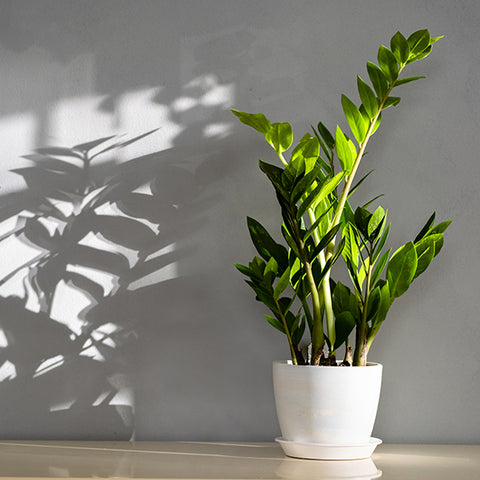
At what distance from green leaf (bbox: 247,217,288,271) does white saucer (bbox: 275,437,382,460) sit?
0.34 meters

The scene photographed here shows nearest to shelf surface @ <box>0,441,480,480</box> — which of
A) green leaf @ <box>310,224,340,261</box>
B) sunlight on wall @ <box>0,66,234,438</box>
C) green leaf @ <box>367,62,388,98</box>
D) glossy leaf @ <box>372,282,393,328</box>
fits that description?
sunlight on wall @ <box>0,66,234,438</box>

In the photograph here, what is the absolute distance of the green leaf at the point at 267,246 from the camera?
1.23m

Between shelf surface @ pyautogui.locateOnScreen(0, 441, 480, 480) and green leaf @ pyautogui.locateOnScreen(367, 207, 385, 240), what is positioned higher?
green leaf @ pyautogui.locateOnScreen(367, 207, 385, 240)

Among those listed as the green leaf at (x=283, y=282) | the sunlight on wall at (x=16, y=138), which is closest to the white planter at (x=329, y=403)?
the green leaf at (x=283, y=282)

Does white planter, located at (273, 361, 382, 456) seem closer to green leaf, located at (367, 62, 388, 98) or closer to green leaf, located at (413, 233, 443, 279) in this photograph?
green leaf, located at (413, 233, 443, 279)

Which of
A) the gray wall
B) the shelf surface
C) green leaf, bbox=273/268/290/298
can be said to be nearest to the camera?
the shelf surface

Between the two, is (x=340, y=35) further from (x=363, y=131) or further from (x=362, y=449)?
(x=362, y=449)

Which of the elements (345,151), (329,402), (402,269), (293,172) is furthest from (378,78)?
(329,402)

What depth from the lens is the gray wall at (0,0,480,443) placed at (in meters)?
1.39

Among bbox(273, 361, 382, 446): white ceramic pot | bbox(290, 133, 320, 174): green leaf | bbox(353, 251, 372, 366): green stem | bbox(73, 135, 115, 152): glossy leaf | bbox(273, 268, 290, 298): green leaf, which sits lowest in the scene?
bbox(273, 361, 382, 446): white ceramic pot

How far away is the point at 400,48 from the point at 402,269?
16.6 inches

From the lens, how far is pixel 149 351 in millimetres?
A: 1405

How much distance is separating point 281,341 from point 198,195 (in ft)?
1.27

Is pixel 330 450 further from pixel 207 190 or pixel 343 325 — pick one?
pixel 207 190
